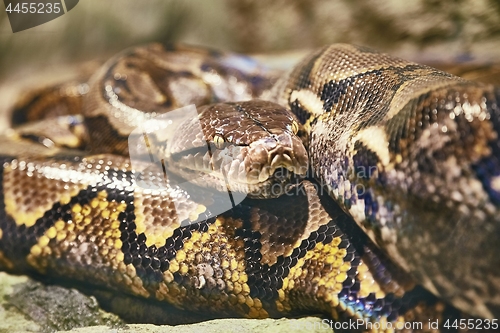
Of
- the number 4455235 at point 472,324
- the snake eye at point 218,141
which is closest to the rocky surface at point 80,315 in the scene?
the number 4455235 at point 472,324

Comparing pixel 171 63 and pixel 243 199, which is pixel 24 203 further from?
pixel 171 63

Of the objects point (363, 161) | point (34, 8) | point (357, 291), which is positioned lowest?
point (34, 8)

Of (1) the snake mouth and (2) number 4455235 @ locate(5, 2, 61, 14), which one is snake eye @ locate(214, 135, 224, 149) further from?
(2) number 4455235 @ locate(5, 2, 61, 14)

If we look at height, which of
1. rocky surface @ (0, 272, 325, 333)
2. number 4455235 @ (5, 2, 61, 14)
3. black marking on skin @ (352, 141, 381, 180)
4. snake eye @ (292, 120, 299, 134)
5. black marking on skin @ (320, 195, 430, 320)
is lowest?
rocky surface @ (0, 272, 325, 333)

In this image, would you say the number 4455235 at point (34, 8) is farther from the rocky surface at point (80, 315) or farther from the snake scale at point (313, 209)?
the rocky surface at point (80, 315)

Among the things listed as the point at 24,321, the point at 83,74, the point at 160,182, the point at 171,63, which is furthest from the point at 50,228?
the point at 83,74

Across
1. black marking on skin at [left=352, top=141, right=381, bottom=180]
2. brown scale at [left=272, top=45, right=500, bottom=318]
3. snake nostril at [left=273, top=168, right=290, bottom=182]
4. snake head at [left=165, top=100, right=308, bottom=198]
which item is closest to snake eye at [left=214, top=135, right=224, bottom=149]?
snake head at [left=165, top=100, right=308, bottom=198]

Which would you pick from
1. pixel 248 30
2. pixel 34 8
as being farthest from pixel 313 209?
pixel 248 30

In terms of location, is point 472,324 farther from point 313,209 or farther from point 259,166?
point 259,166

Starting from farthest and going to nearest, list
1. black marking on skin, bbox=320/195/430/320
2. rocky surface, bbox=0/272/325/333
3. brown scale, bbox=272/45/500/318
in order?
rocky surface, bbox=0/272/325/333, black marking on skin, bbox=320/195/430/320, brown scale, bbox=272/45/500/318
